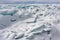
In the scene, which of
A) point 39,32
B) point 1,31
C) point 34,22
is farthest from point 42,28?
point 1,31

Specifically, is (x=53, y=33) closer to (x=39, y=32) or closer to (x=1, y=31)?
(x=39, y=32)

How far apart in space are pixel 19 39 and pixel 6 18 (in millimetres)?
568

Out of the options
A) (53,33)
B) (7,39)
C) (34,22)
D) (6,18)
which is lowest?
(53,33)

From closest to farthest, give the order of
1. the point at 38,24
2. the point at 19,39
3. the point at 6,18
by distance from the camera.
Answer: the point at 19,39, the point at 38,24, the point at 6,18

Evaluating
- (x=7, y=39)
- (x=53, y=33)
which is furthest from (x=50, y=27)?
(x=7, y=39)

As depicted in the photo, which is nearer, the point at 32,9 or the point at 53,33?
the point at 53,33

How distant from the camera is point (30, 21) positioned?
208 centimetres

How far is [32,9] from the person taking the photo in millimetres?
2443

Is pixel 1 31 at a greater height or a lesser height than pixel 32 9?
lesser

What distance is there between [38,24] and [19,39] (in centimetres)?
34

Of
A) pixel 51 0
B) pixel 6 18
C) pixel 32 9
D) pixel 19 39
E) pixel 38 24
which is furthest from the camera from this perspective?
pixel 51 0

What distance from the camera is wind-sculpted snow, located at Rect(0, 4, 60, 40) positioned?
1.82 metres

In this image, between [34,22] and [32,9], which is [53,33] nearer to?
[34,22]

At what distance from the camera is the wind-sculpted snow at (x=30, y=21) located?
1.82 meters
